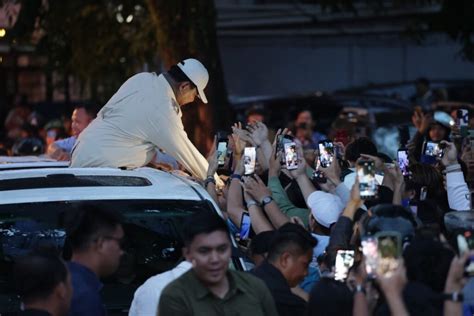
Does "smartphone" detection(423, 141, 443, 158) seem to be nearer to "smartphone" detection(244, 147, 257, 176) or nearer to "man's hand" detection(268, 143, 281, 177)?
"man's hand" detection(268, 143, 281, 177)

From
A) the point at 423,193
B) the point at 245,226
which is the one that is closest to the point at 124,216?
the point at 245,226

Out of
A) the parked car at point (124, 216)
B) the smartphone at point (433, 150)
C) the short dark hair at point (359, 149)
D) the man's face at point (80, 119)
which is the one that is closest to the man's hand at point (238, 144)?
the short dark hair at point (359, 149)

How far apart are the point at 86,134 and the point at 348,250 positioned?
140 inches

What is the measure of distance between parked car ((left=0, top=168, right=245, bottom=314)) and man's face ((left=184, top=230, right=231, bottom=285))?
136cm

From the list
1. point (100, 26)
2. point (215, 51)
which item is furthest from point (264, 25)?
point (215, 51)

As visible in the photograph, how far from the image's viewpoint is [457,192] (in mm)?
8914

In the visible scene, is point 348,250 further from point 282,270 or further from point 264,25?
point 264,25

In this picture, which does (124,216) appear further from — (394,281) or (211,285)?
(394,281)

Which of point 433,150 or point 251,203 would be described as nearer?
point 251,203

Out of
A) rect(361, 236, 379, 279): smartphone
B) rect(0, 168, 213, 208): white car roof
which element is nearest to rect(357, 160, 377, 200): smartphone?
rect(361, 236, 379, 279): smartphone

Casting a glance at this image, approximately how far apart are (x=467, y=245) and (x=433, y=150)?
12.9 ft

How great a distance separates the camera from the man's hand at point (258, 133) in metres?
9.91

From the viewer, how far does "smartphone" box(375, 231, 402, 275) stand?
542 centimetres

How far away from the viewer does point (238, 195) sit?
29.4 ft
